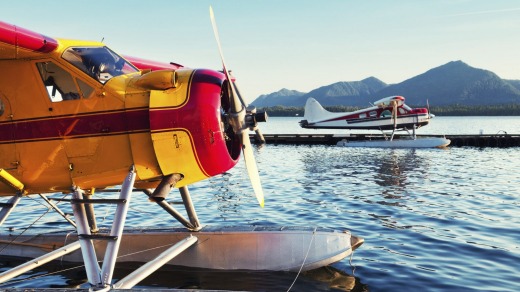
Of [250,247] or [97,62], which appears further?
[250,247]

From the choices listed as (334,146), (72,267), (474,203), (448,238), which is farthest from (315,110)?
(72,267)

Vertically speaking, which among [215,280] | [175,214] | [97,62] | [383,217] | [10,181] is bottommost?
[383,217]

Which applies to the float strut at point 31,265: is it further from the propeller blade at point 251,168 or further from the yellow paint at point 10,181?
the propeller blade at point 251,168

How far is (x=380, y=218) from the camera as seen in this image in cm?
1352

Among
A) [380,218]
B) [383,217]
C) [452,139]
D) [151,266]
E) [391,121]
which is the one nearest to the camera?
[151,266]

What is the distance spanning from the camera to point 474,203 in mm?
15875

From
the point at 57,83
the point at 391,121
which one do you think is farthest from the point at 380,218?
the point at 391,121

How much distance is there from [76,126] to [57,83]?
0.63 metres

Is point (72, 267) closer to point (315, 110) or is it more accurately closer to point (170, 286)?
point (170, 286)

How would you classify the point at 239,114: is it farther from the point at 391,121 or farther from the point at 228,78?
the point at 391,121

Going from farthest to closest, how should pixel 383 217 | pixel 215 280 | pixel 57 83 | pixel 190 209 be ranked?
pixel 383 217 < pixel 190 209 < pixel 215 280 < pixel 57 83

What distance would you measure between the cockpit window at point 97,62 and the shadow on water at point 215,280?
3723 mm

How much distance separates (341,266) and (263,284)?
1.83 meters

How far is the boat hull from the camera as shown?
26.9ft
